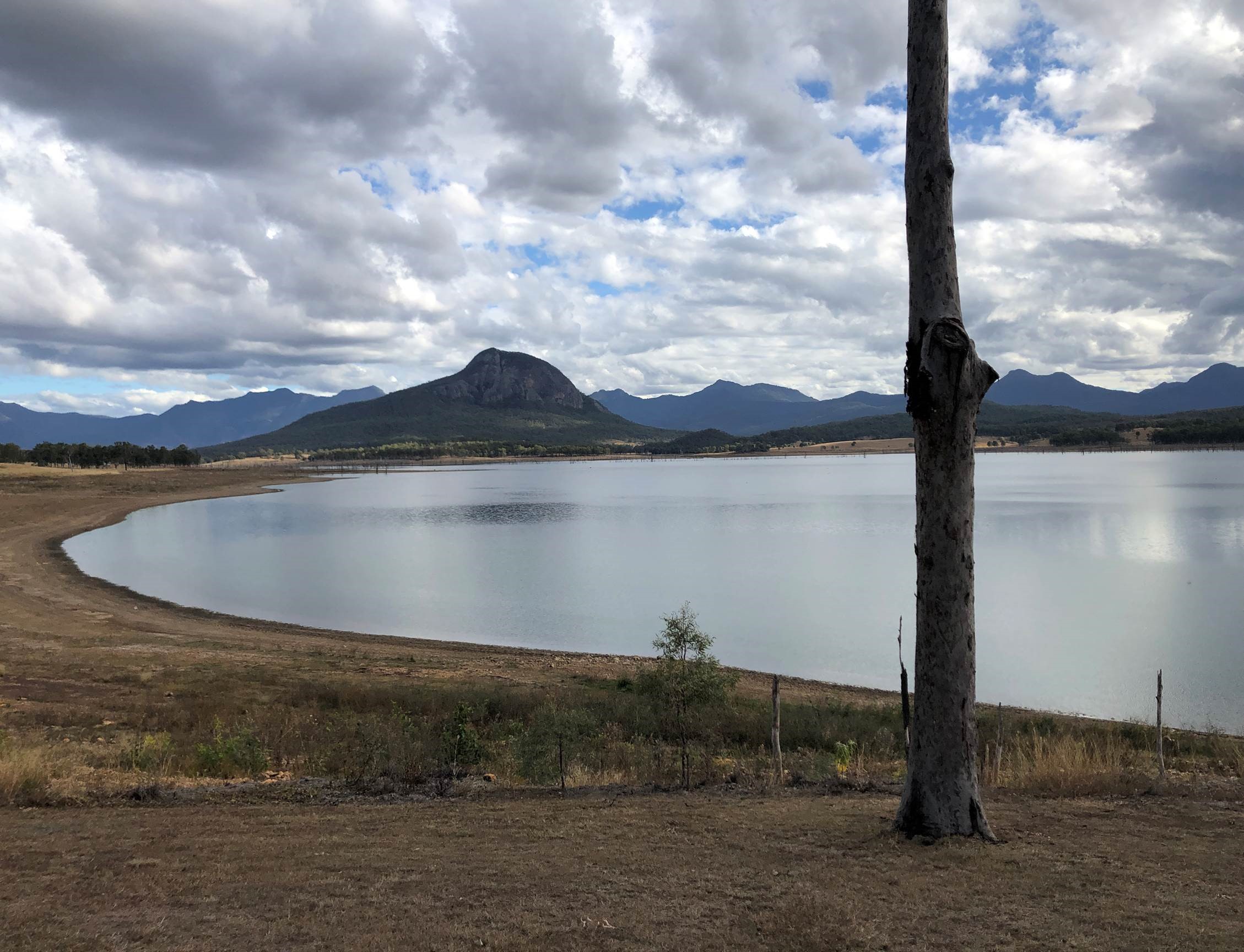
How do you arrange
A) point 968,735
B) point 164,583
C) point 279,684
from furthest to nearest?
point 164,583
point 279,684
point 968,735

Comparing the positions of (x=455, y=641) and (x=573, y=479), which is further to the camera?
(x=573, y=479)

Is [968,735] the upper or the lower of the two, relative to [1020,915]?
upper

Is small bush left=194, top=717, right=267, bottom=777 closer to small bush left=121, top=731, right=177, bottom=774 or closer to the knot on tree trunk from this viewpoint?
small bush left=121, top=731, right=177, bottom=774

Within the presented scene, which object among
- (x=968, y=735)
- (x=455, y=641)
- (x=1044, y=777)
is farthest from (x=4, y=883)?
(x=455, y=641)

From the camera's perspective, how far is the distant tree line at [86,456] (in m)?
140

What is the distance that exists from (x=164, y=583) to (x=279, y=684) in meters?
27.6

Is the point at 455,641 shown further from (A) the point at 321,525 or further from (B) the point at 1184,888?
(A) the point at 321,525

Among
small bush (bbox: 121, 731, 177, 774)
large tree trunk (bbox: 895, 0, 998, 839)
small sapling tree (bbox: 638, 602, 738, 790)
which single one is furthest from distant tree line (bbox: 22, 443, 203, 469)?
large tree trunk (bbox: 895, 0, 998, 839)

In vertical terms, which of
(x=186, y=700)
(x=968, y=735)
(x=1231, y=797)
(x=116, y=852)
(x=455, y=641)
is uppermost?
(x=968, y=735)

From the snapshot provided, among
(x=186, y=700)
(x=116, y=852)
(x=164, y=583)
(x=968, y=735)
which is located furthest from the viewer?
(x=164, y=583)

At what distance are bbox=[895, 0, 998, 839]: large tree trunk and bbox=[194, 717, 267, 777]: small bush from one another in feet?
27.8

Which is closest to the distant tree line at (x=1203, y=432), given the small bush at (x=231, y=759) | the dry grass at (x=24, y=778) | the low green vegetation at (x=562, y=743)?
→ the low green vegetation at (x=562, y=743)

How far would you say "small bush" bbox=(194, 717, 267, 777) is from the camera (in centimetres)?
1098

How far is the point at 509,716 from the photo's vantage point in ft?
54.2
